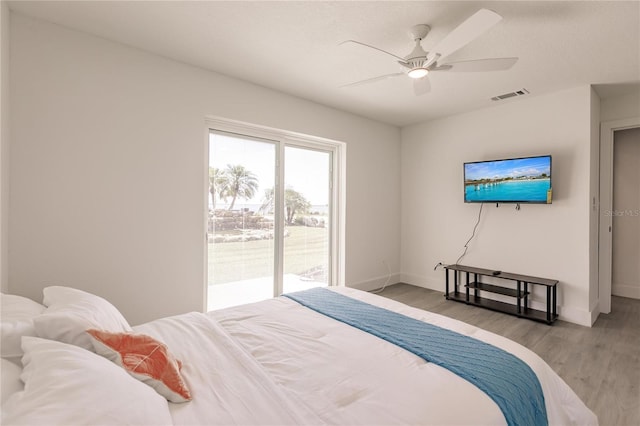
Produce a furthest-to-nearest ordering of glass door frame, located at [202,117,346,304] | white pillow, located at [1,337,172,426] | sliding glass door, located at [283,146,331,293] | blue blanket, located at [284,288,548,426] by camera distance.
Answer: sliding glass door, located at [283,146,331,293]
glass door frame, located at [202,117,346,304]
blue blanket, located at [284,288,548,426]
white pillow, located at [1,337,172,426]

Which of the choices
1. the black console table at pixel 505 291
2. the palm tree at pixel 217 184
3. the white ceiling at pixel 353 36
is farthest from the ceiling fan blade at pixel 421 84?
the black console table at pixel 505 291

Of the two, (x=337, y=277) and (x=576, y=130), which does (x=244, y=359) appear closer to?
(x=337, y=277)

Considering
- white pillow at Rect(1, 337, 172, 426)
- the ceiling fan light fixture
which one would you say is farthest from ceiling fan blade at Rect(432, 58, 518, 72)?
white pillow at Rect(1, 337, 172, 426)

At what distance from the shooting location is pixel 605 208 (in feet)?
11.6

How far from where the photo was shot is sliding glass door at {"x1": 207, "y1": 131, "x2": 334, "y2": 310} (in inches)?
125

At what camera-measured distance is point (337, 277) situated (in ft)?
14.1

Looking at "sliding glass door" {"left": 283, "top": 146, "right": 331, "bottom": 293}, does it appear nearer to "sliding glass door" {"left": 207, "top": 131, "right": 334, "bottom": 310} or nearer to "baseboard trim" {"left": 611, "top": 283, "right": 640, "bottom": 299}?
"sliding glass door" {"left": 207, "top": 131, "right": 334, "bottom": 310}

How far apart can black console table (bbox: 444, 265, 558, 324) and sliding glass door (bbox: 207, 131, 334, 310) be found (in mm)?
1779

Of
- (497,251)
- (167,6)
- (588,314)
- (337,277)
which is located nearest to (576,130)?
(497,251)

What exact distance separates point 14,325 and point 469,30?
2524mm

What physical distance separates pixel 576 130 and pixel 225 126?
385cm

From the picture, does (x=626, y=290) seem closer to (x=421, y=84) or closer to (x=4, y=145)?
(x=421, y=84)

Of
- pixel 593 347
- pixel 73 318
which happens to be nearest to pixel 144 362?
pixel 73 318

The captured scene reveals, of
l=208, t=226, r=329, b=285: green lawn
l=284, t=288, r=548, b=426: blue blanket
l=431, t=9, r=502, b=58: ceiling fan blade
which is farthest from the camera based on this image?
l=208, t=226, r=329, b=285: green lawn
